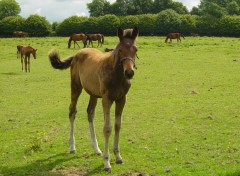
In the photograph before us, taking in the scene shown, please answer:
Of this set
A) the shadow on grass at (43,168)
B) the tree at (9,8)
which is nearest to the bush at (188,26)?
the shadow on grass at (43,168)

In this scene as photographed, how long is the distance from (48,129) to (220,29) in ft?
178

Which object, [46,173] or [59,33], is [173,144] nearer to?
[46,173]

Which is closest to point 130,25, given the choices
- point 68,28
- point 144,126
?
point 68,28

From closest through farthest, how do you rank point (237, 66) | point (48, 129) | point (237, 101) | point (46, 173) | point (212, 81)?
point (46, 173), point (48, 129), point (237, 101), point (212, 81), point (237, 66)

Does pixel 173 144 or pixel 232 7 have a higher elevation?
pixel 232 7

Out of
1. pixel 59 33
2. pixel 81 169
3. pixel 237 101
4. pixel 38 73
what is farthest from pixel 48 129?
pixel 59 33

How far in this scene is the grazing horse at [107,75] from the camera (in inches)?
251

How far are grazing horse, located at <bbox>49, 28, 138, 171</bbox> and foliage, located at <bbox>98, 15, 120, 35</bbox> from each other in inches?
2003

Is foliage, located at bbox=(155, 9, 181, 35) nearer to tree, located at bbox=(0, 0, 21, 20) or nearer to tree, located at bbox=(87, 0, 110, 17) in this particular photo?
tree, located at bbox=(87, 0, 110, 17)

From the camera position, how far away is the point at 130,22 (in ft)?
201

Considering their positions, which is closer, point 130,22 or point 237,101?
point 237,101

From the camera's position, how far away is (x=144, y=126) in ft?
34.3

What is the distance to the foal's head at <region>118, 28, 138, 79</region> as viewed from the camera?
240 inches

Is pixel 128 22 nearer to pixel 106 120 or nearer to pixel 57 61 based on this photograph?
pixel 57 61
